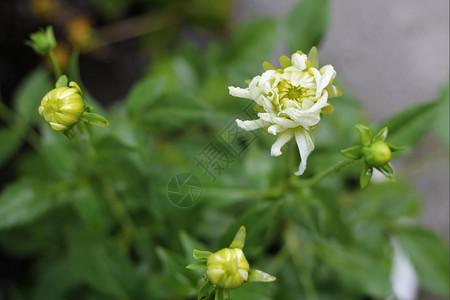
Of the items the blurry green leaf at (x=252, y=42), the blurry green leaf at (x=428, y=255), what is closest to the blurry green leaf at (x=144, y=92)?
the blurry green leaf at (x=252, y=42)

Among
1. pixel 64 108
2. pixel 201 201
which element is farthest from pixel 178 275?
pixel 64 108

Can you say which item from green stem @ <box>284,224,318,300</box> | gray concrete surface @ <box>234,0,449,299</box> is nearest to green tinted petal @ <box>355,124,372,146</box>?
green stem @ <box>284,224,318,300</box>

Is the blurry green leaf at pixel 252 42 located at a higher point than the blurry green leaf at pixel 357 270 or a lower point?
higher

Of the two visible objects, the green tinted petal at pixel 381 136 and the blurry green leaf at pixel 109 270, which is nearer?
the green tinted petal at pixel 381 136

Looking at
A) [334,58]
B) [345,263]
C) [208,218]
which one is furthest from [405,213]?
[334,58]

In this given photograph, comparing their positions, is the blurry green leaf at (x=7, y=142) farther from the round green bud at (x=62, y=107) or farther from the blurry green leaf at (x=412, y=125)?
the blurry green leaf at (x=412, y=125)

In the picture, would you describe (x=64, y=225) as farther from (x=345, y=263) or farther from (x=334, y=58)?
(x=334, y=58)
